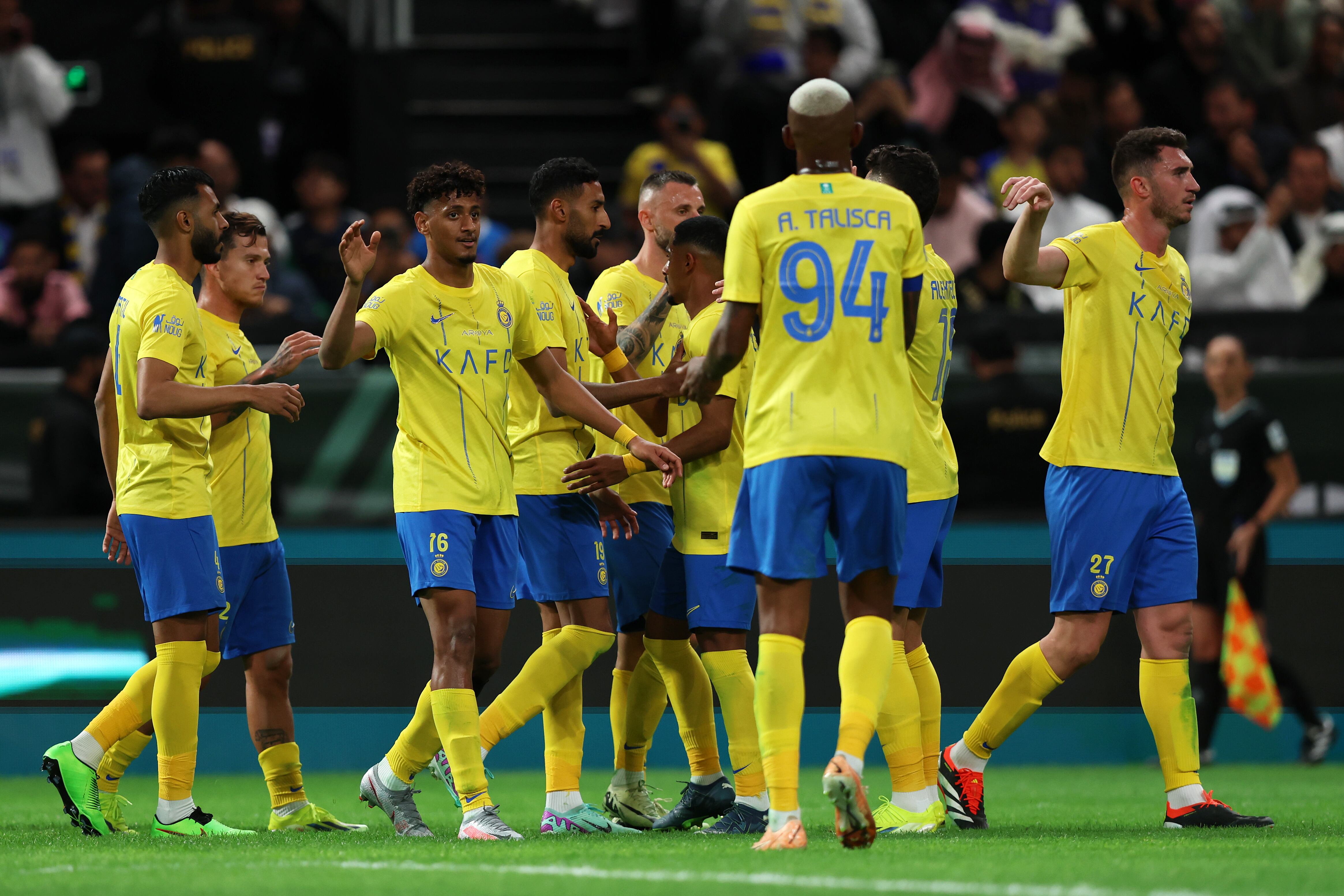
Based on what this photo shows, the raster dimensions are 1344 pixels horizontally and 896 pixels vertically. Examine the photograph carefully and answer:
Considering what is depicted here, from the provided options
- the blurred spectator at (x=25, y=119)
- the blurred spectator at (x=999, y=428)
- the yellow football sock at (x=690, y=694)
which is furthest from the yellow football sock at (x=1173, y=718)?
the blurred spectator at (x=25, y=119)

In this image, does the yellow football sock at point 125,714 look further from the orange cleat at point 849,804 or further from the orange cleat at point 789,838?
the orange cleat at point 849,804

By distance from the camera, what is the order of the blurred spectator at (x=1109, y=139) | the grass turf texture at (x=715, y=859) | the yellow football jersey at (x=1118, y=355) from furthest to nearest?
the blurred spectator at (x=1109, y=139) < the yellow football jersey at (x=1118, y=355) < the grass turf texture at (x=715, y=859)

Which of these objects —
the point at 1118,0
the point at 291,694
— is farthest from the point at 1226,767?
the point at 1118,0

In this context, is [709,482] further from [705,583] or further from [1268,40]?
[1268,40]

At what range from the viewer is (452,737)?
6316 mm

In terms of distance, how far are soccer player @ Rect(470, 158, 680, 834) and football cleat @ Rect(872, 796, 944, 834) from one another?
3.36 feet

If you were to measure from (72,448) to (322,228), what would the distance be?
10.9 feet

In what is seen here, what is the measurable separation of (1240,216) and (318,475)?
7.17 m

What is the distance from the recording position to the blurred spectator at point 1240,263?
12.8 m

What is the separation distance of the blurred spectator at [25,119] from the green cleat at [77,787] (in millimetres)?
7826

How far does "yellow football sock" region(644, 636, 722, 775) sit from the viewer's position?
7.18 meters

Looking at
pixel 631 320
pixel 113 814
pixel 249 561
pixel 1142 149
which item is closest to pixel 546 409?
pixel 631 320

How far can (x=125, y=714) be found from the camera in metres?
7.36

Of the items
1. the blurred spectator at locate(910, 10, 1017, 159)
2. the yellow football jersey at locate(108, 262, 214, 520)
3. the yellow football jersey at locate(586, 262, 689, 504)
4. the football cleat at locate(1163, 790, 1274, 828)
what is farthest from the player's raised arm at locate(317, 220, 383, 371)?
the blurred spectator at locate(910, 10, 1017, 159)
